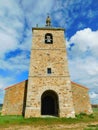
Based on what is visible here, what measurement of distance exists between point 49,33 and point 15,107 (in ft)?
30.0

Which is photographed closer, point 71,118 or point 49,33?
point 71,118

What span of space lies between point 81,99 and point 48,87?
13.7 ft

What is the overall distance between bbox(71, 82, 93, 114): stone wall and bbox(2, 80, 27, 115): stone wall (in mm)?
5482

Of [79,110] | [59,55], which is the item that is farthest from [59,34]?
[79,110]

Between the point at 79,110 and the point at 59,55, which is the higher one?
the point at 59,55

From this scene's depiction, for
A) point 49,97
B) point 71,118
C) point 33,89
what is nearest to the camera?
point 71,118

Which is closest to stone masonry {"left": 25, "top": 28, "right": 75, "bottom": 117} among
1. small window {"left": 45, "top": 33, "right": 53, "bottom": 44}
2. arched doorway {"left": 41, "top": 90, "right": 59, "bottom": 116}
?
small window {"left": 45, "top": 33, "right": 53, "bottom": 44}

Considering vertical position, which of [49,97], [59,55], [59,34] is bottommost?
[49,97]

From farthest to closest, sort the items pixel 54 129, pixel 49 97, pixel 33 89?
1. pixel 49 97
2. pixel 33 89
3. pixel 54 129

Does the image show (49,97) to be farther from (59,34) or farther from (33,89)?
(59,34)

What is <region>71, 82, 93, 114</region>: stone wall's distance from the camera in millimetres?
16406

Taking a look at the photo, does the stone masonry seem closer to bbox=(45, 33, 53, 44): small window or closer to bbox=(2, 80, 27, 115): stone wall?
bbox=(45, 33, 53, 44): small window

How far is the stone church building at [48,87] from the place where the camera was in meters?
14.7

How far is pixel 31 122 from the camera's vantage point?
12125 mm
